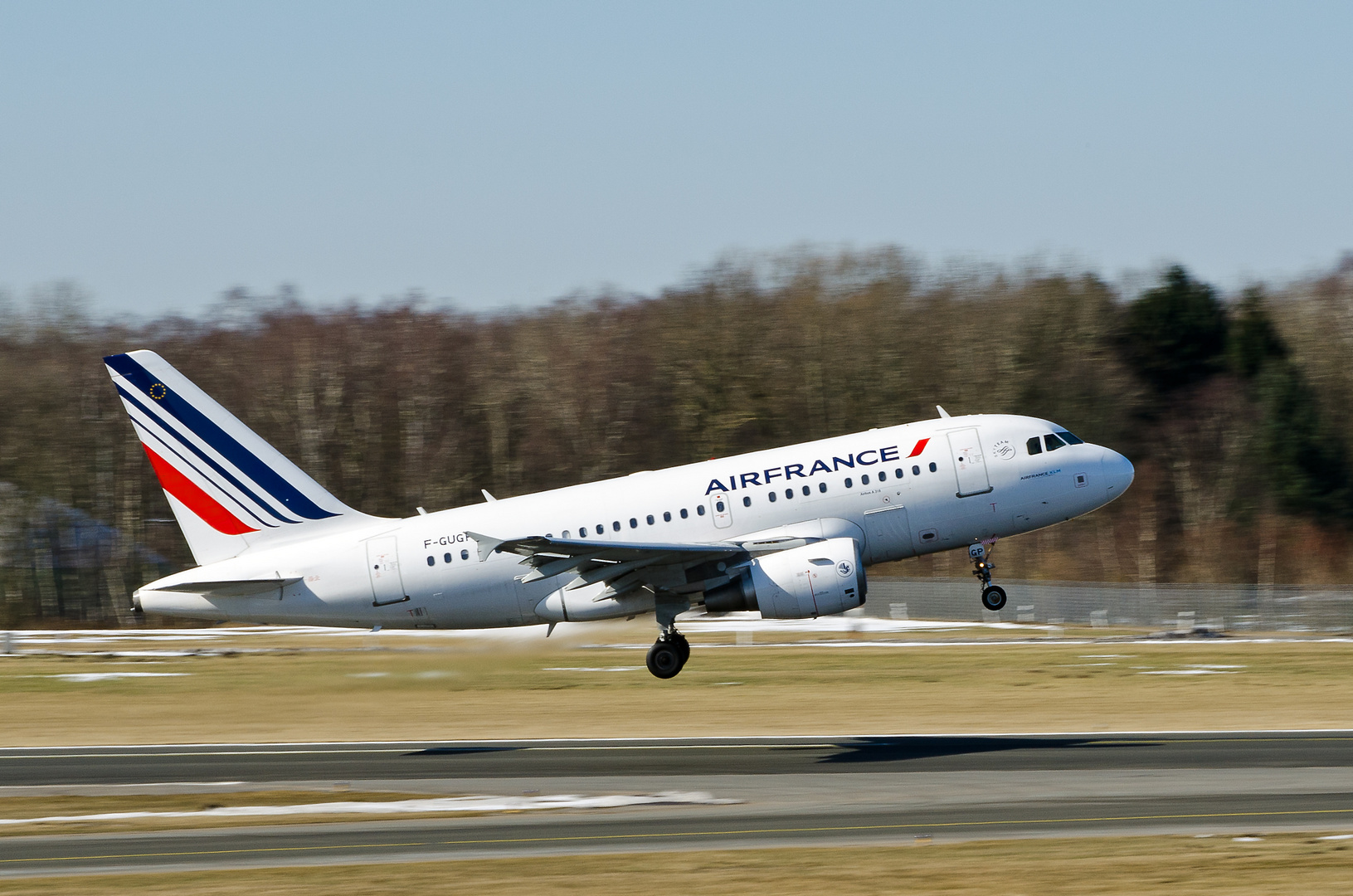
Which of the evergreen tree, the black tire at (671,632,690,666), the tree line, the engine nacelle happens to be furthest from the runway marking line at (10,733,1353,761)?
the evergreen tree

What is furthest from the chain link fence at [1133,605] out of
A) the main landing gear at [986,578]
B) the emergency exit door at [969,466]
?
the emergency exit door at [969,466]

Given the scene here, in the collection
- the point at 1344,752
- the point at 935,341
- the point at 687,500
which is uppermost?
the point at 935,341

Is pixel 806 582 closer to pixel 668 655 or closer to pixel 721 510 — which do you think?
pixel 721 510

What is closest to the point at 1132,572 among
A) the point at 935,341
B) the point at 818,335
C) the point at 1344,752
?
the point at 935,341

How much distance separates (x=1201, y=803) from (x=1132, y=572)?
188 feet

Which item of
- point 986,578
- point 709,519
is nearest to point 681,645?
point 709,519

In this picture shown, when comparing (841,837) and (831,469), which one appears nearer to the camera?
(841,837)

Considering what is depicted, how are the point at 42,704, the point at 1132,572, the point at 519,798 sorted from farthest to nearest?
the point at 1132,572
the point at 42,704
the point at 519,798

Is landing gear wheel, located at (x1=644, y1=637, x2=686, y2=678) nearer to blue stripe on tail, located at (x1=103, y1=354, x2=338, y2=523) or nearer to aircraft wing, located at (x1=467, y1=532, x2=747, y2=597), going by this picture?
aircraft wing, located at (x1=467, y1=532, x2=747, y2=597)

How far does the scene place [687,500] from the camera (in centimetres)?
3316

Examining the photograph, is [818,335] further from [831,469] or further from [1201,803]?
[1201,803]

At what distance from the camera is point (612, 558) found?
104 ft

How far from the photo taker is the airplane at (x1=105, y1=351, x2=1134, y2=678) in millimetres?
32719

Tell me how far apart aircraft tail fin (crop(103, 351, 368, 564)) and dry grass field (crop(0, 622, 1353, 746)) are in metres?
5.23
